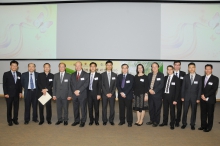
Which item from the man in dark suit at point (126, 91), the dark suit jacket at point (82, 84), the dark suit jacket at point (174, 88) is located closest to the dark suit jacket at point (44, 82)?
the dark suit jacket at point (82, 84)

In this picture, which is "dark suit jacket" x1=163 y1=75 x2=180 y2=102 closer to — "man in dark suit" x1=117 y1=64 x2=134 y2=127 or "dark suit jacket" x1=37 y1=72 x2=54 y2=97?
"man in dark suit" x1=117 y1=64 x2=134 y2=127

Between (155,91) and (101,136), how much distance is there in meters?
1.63

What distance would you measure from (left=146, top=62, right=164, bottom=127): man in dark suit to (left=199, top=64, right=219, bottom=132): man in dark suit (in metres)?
0.92

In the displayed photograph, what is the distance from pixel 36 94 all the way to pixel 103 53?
13.4 ft

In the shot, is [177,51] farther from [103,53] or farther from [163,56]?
[103,53]

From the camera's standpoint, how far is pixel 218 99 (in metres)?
8.89

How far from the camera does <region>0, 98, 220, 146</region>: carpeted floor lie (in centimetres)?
392

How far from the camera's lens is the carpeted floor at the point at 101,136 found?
392 centimetres

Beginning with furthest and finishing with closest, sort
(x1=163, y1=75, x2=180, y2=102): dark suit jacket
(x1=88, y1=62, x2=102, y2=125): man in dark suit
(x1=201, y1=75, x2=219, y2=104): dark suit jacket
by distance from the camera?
(x1=88, y1=62, x2=102, y2=125): man in dark suit
(x1=163, y1=75, x2=180, y2=102): dark suit jacket
(x1=201, y1=75, x2=219, y2=104): dark suit jacket

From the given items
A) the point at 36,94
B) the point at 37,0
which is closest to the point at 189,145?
the point at 36,94

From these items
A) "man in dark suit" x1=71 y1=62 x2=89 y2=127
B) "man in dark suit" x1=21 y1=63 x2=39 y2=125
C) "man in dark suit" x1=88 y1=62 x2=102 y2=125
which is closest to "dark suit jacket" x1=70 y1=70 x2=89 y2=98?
"man in dark suit" x1=71 y1=62 x2=89 y2=127

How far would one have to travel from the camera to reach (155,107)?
5082 millimetres

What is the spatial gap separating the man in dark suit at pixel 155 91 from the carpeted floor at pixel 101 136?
1.17ft

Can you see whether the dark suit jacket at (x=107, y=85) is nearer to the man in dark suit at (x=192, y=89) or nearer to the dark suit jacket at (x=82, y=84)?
the dark suit jacket at (x=82, y=84)
